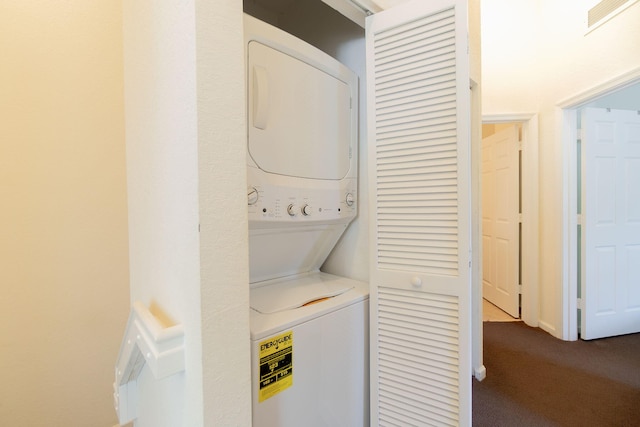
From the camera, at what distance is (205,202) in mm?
630

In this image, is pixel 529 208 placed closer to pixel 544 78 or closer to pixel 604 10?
pixel 544 78

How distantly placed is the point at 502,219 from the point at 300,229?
2989mm

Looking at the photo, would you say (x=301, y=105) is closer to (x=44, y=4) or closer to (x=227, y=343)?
(x=227, y=343)

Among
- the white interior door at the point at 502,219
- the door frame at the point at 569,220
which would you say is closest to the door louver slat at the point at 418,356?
the door frame at the point at 569,220

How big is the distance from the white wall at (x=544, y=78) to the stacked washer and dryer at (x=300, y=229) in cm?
225

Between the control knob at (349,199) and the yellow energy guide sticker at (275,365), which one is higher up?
the control knob at (349,199)

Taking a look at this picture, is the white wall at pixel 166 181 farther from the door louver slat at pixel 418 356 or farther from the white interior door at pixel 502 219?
the white interior door at pixel 502 219

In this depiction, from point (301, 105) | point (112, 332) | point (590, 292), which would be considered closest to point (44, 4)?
point (301, 105)

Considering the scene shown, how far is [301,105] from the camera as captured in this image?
1.21 meters

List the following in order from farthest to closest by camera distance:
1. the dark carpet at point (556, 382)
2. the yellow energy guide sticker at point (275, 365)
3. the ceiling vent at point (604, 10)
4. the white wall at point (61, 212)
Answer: the ceiling vent at point (604, 10) < the dark carpet at point (556, 382) < the white wall at point (61, 212) < the yellow energy guide sticker at point (275, 365)

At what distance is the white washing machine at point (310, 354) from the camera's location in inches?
36.2

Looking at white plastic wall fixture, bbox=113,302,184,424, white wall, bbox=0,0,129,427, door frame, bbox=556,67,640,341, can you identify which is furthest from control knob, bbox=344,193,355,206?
door frame, bbox=556,67,640,341

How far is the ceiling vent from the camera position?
2.18m

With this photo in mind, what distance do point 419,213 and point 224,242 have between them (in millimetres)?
808
